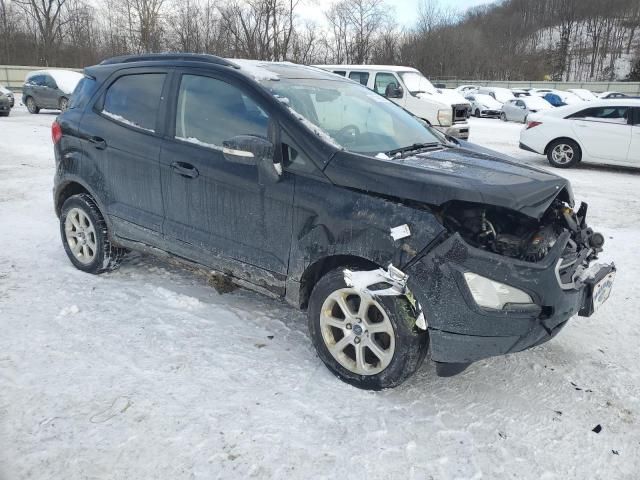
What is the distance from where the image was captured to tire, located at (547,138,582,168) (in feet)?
35.6

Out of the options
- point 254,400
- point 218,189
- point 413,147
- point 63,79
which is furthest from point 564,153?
point 63,79

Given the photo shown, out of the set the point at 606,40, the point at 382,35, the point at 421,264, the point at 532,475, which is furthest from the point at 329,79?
the point at 606,40

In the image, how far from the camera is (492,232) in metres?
2.79

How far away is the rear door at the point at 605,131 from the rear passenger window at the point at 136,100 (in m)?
9.50

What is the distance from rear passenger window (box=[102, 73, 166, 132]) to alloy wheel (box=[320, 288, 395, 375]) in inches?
77.6

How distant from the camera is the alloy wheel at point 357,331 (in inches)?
112

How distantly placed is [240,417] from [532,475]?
55.8 inches

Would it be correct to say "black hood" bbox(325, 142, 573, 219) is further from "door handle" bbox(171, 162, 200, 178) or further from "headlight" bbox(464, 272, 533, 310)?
"door handle" bbox(171, 162, 200, 178)

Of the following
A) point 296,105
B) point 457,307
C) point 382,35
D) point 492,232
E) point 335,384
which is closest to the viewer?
point 457,307

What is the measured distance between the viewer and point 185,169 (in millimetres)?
3562

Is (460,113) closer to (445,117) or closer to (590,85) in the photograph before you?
(445,117)

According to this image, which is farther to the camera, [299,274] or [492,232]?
[299,274]

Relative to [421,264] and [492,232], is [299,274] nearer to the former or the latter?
[421,264]

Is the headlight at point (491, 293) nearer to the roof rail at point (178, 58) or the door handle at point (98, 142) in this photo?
the roof rail at point (178, 58)
